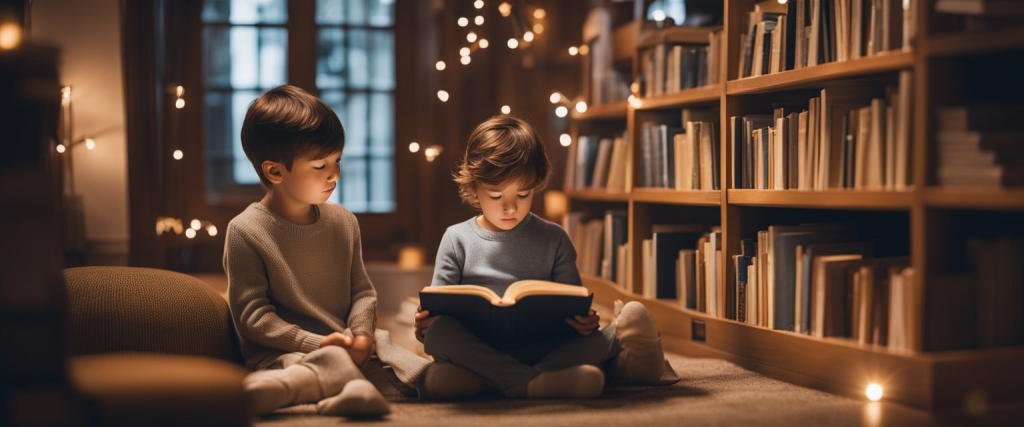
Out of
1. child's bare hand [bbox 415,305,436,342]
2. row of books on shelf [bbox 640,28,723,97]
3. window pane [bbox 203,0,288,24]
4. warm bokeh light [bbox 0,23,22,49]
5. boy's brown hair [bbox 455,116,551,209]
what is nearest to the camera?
warm bokeh light [bbox 0,23,22,49]

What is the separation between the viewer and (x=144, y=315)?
79.0 inches

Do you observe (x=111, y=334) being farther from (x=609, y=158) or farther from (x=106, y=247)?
(x=609, y=158)

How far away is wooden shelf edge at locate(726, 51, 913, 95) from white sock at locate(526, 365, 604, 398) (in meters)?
0.92

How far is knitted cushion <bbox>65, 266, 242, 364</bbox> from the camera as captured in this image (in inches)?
77.3

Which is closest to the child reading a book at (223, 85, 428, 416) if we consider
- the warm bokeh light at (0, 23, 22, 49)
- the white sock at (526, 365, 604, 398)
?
the white sock at (526, 365, 604, 398)

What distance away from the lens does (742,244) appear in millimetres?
2486

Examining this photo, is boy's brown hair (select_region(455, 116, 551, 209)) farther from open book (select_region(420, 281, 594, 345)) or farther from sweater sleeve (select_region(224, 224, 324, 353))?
sweater sleeve (select_region(224, 224, 324, 353))

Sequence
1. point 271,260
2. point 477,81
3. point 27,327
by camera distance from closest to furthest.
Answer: point 27,327 → point 271,260 → point 477,81

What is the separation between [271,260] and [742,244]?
131 centimetres

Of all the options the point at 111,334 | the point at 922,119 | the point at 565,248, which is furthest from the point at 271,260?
the point at 922,119

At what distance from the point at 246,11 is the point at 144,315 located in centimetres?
256

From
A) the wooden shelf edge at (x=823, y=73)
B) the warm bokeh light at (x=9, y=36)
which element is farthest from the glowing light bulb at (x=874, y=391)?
the warm bokeh light at (x=9, y=36)

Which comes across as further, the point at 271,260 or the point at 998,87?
the point at 271,260

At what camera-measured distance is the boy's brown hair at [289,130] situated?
2053 millimetres
